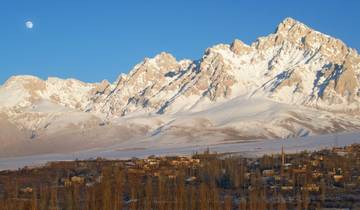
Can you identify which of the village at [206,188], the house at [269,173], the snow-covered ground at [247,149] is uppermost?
the snow-covered ground at [247,149]

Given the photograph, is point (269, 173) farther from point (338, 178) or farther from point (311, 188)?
point (311, 188)

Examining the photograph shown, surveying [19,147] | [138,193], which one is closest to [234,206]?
[138,193]

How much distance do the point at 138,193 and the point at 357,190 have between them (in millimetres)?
7086

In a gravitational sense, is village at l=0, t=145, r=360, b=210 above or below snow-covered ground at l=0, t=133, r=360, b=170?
below

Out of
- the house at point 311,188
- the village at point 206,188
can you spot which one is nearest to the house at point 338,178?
the village at point 206,188

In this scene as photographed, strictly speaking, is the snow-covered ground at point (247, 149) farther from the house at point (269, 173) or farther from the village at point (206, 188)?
the house at point (269, 173)

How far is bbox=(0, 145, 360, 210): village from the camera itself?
16.1 meters

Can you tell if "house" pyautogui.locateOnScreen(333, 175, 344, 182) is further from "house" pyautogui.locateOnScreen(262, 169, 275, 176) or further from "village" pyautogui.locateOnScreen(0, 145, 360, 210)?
"house" pyautogui.locateOnScreen(262, 169, 275, 176)

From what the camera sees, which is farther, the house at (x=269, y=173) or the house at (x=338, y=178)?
the house at (x=269, y=173)

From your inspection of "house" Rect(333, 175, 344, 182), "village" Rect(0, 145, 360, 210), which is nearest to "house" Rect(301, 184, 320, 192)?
"village" Rect(0, 145, 360, 210)

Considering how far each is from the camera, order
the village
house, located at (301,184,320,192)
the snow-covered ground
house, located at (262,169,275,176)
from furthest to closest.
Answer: the snow-covered ground < house, located at (262,169,275,176) < house, located at (301,184,320,192) < the village

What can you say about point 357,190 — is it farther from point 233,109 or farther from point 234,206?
point 233,109

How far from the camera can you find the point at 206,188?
1844 centimetres

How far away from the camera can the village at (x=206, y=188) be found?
16.1 m
